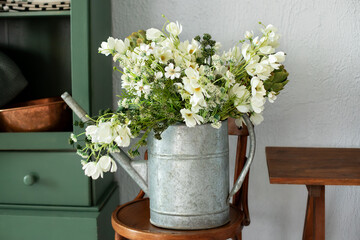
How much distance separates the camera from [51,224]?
1.44 metres

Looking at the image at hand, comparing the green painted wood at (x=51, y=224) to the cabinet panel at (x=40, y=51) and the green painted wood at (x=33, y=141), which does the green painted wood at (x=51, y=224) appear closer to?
the green painted wood at (x=33, y=141)

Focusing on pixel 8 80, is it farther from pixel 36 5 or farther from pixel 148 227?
pixel 148 227

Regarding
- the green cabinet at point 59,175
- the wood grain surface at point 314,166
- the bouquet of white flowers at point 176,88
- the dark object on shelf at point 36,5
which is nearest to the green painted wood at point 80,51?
the green cabinet at point 59,175

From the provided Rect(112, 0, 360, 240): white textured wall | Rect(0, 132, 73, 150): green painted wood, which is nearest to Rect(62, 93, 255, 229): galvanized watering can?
Rect(0, 132, 73, 150): green painted wood

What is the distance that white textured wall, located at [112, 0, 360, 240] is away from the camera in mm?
1663

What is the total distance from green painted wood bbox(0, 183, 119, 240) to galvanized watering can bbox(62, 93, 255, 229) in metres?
0.40

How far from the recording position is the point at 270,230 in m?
1.77

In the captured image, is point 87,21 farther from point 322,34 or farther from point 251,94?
point 322,34

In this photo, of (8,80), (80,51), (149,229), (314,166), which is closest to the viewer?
(149,229)

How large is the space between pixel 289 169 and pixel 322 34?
703 mm

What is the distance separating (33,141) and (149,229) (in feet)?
1.91

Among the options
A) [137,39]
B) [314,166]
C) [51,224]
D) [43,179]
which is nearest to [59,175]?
[43,179]

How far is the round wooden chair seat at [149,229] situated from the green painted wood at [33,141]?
0.34 metres

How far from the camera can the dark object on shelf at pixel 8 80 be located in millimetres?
1498
